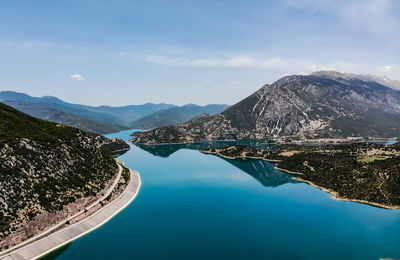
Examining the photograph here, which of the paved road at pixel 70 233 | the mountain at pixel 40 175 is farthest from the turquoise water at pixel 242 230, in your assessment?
the mountain at pixel 40 175

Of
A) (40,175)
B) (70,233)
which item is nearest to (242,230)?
(70,233)

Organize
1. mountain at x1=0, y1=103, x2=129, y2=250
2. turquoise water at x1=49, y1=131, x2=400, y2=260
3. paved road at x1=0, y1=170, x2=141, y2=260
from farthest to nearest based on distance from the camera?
mountain at x1=0, y1=103, x2=129, y2=250, turquoise water at x1=49, y1=131, x2=400, y2=260, paved road at x1=0, y1=170, x2=141, y2=260

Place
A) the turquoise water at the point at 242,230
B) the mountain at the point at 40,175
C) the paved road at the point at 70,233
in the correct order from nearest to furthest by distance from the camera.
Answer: the paved road at the point at 70,233
the turquoise water at the point at 242,230
the mountain at the point at 40,175

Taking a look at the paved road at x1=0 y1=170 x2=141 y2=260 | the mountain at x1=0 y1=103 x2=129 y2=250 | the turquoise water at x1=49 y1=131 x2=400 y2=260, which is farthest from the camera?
the mountain at x1=0 y1=103 x2=129 y2=250

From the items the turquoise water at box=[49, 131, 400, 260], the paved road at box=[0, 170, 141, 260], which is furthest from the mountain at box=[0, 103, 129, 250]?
the turquoise water at box=[49, 131, 400, 260]

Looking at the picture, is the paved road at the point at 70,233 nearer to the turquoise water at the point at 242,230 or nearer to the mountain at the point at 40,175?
the turquoise water at the point at 242,230

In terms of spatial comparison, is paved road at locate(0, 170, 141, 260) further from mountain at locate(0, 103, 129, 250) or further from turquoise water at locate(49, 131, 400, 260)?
mountain at locate(0, 103, 129, 250)
